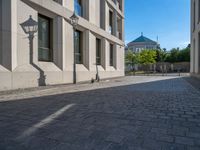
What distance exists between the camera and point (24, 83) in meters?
10.8

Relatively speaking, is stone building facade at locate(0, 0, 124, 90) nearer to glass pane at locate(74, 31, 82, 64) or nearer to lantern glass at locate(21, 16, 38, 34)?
glass pane at locate(74, 31, 82, 64)

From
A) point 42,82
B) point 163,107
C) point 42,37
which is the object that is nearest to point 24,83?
point 42,82

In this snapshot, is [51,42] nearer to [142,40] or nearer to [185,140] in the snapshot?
[185,140]

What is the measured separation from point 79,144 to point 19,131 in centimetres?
139

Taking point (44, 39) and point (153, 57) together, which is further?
point (153, 57)

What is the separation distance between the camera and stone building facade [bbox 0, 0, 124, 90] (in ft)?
32.5

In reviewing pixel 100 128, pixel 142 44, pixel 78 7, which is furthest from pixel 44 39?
pixel 142 44

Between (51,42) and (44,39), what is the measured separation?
699 millimetres

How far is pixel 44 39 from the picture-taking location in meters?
13.4

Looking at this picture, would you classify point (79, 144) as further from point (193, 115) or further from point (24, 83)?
point (24, 83)

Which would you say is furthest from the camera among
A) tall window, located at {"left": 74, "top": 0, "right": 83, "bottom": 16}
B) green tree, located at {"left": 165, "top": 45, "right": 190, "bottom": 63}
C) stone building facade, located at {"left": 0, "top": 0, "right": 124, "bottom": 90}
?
green tree, located at {"left": 165, "top": 45, "right": 190, "bottom": 63}

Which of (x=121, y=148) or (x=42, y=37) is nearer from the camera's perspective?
(x=121, y=148)

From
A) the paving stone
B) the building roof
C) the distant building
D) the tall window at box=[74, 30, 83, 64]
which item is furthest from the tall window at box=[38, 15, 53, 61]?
the building roof

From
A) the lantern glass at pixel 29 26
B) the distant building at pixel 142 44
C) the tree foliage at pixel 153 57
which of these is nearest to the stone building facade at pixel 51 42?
the lantern glass at pixel 29 26
